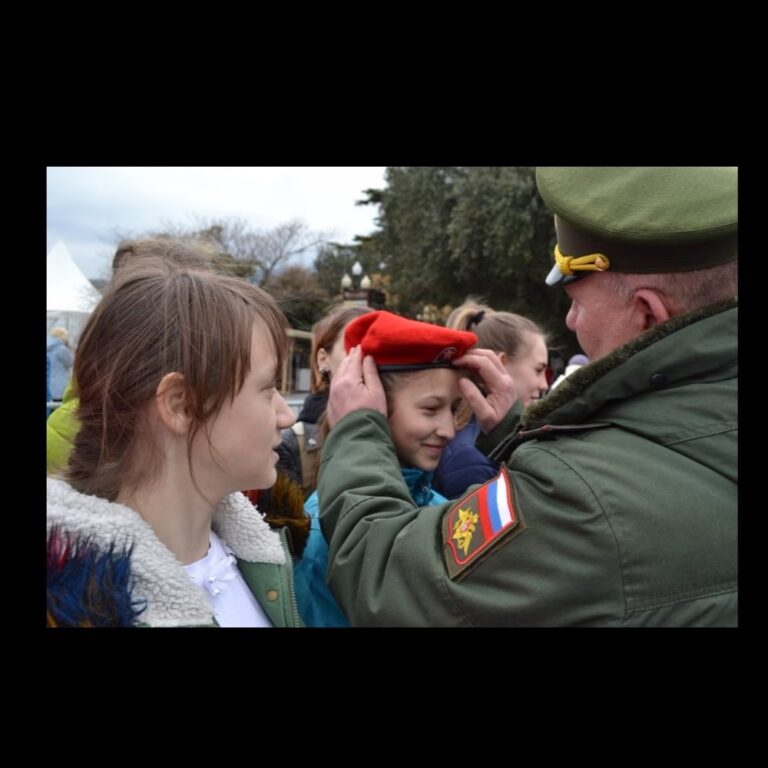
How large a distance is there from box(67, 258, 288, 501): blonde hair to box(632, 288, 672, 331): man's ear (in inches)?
34.9

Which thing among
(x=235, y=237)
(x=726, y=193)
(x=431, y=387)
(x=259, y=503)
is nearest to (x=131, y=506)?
(x=259, y=503)

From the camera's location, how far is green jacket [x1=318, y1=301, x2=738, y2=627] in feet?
4.28

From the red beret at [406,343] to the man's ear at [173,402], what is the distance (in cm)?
80

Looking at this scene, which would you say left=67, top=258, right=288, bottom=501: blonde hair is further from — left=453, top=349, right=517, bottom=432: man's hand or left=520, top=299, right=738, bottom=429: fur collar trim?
left=453, top=349, right=517, bottom=432: man's hand

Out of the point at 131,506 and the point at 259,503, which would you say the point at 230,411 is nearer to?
the point at 131,506

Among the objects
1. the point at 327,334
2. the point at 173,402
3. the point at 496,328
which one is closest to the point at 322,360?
the point at 327,334

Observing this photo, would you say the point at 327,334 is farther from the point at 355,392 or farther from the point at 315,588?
the point at 315,588

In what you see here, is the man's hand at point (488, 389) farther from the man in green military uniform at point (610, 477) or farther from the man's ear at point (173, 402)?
the man's ear at point (173, 402)

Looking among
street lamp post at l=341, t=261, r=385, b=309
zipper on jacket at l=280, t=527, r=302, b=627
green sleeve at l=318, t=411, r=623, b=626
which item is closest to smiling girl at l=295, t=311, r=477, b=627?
zipper on jacket at l=280, t=527, r=302, b=627

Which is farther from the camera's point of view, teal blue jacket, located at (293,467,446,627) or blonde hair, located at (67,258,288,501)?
teal blue jacket, located at (293,467,446,627)

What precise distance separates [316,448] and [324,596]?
1.21 m

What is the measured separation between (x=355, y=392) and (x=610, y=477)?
2.85 feet

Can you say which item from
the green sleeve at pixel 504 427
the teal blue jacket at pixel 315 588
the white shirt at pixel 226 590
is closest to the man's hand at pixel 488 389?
the green sleeve at pixel 504 427

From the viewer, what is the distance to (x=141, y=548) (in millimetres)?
1500
